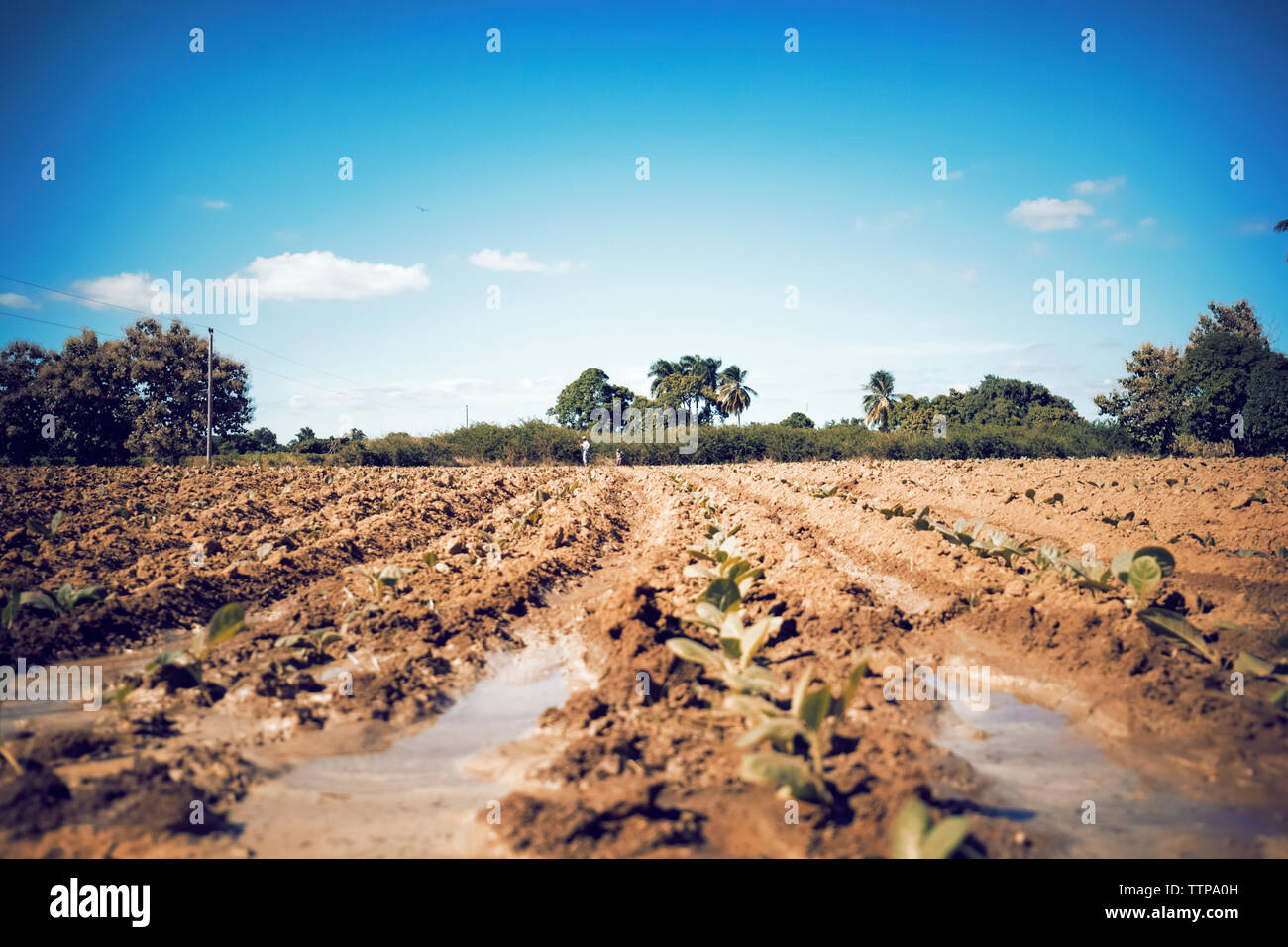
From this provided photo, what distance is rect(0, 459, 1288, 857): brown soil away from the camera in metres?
2.32

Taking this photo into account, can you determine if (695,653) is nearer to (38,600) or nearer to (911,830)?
(911,830)

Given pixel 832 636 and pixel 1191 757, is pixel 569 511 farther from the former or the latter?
pixel 1191 757

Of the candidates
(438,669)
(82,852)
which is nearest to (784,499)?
(438,669)

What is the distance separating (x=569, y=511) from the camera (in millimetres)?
11203

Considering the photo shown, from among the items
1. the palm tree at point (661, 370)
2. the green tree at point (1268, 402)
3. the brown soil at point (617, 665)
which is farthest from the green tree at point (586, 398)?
the brown soil at point (617, 665)

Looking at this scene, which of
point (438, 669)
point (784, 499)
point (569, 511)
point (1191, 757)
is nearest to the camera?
point (1191, 757)

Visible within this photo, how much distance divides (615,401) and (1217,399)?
149 feet

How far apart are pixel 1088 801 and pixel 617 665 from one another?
2476 millimetres

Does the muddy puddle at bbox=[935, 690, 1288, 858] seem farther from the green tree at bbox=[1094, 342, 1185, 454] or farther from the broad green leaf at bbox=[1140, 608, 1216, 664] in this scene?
the green tree at bbox=[1094, 342, 1185, 454]

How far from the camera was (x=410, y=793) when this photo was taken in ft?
8.66

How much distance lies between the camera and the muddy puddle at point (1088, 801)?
225 cm

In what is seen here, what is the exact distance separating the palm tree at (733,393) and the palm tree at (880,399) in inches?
587
